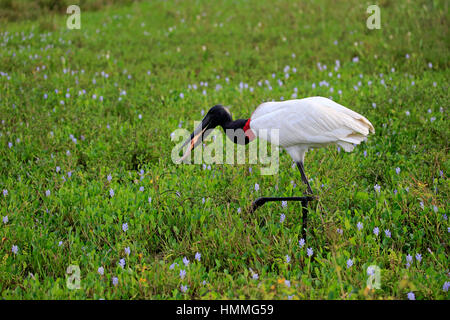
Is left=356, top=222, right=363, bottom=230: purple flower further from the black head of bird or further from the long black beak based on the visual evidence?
the long black beak

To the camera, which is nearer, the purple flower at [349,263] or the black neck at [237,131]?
the purple flower at [349,263]

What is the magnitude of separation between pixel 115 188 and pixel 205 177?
963mm

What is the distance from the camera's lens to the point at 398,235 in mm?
3910

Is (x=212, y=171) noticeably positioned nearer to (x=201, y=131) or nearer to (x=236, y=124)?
(x=201, y=131)

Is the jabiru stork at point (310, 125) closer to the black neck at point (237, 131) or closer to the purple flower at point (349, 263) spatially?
the black neck at point (237, 131)

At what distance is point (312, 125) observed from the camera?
13.4ft

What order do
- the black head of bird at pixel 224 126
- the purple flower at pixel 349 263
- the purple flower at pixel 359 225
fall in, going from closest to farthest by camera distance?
the purple flower at pixel 349 263, the purple flower at pixel 359 225, the black head of bird at pixel 224 126

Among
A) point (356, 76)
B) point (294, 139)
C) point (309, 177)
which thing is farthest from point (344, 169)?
point (356, 76)

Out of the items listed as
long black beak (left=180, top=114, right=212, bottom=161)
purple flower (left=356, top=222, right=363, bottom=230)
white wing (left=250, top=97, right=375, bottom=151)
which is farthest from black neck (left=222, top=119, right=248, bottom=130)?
purple flower (left=356, top=222, right=363, bottom=230)

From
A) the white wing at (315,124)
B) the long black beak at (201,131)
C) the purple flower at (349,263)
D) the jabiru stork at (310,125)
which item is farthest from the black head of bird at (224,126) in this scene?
the purple flower at (349,263)

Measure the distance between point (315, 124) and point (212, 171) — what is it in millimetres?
1518

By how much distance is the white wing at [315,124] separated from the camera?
13.4 ft

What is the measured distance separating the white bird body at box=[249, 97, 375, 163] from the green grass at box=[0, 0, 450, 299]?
63 cm

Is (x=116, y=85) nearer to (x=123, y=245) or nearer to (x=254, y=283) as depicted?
(x=123, y=245)
